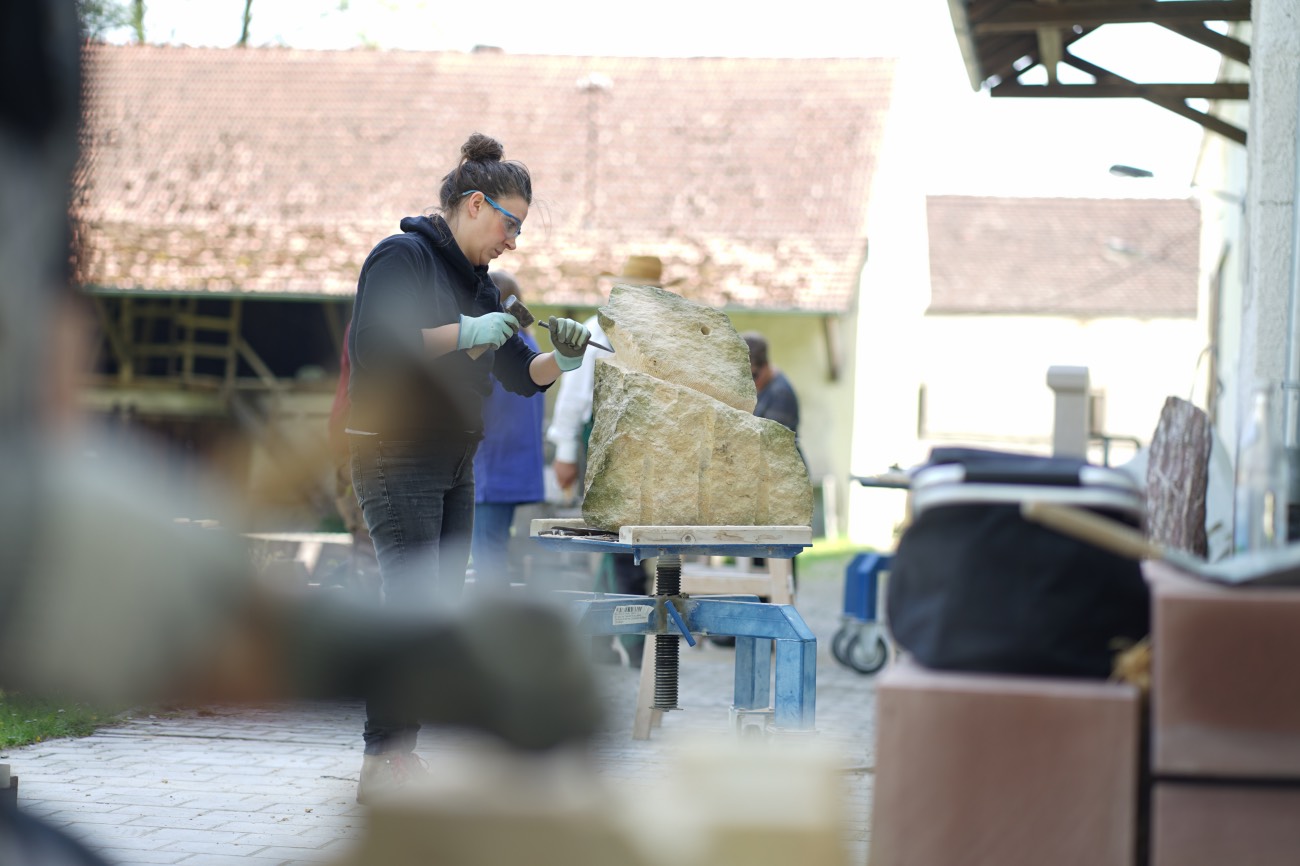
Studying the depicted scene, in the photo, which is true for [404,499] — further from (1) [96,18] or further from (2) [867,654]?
(2) [867,654]

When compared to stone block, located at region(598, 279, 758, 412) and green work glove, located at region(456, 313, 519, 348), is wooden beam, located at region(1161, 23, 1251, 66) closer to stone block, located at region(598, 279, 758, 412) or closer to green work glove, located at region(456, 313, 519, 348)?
stone block, located at region(598, 279, 758, 412)

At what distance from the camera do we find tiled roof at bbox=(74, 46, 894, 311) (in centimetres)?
1606

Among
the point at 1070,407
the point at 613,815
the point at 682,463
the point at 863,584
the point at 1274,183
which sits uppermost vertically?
the point at 1274,183

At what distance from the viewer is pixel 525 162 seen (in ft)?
58.8

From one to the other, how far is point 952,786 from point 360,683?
90cm

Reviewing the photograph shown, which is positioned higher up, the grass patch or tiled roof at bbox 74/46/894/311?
tiled roof at bbox 74/46/894/311

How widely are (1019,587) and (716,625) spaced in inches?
95.8

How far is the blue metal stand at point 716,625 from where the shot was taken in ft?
13.4

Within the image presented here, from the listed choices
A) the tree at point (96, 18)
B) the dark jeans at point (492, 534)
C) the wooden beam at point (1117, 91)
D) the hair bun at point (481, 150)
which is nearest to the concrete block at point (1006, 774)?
the tree at point (96, 18)

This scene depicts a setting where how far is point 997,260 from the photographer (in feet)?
128

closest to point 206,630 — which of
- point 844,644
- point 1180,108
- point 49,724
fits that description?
point 49,724

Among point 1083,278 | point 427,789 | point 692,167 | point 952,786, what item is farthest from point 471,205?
point 1083,278

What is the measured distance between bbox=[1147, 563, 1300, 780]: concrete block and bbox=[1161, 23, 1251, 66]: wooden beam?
6600 mm

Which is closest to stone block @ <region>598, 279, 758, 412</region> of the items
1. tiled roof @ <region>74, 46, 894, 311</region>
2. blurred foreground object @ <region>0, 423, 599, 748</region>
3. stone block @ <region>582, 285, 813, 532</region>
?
stone block @ <region>582, 285, 813, 532</region>
